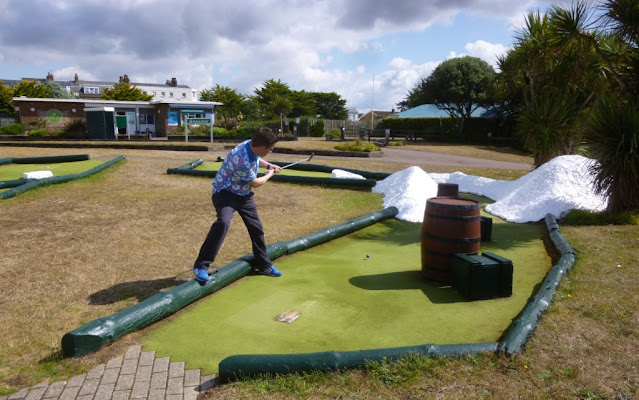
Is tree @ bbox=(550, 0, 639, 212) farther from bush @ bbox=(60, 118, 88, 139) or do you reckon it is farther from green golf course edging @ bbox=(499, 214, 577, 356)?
bush @ bbox=(60, 118, 88, 139)

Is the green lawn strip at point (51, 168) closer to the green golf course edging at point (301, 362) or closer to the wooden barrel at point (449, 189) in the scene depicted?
the wooden barrel at point (449, 189)

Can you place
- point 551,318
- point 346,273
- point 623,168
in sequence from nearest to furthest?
1. point 551,318
2. point 346,273
3. point 623,168

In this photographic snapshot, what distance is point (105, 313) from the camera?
400cm

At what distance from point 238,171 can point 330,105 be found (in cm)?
7041

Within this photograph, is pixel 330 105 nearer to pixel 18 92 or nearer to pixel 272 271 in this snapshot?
pixel 18 92

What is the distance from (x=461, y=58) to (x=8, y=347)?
4018 cm

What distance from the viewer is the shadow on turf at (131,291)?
430 centimetres

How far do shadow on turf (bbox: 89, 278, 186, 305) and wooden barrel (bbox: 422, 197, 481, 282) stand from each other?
259 cm

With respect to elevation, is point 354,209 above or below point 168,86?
below

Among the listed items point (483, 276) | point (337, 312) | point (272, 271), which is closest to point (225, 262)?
point (272, 271)

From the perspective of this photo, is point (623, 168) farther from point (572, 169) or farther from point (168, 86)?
point (168, 86)

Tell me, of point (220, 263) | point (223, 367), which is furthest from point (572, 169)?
point (223, 367)

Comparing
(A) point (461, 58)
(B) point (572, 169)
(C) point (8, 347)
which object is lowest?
(C) point (8, 347)

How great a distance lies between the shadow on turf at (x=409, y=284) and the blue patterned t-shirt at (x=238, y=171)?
4.90 feet
